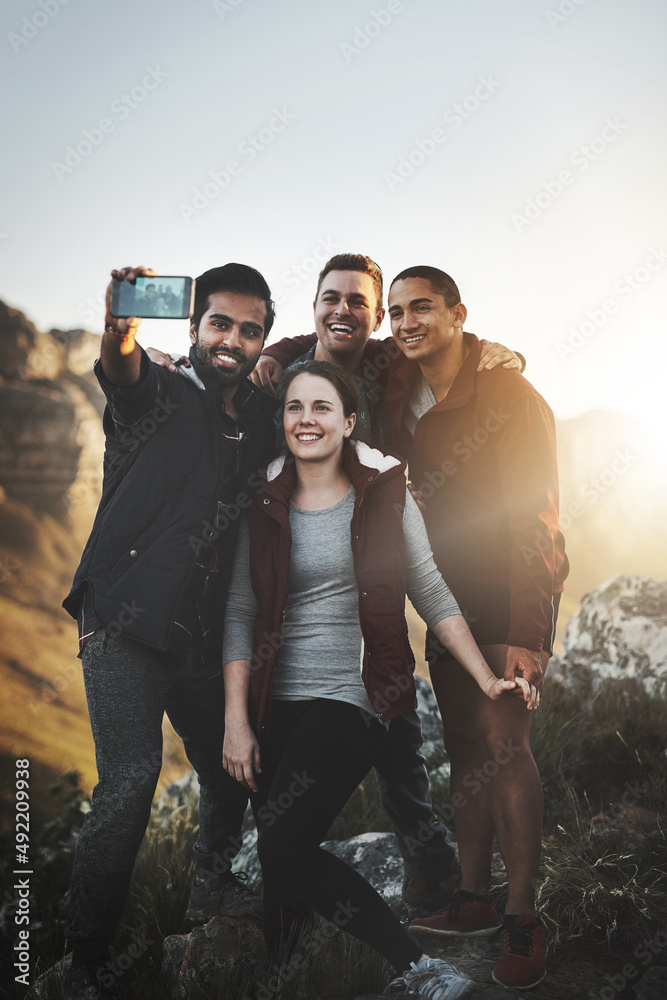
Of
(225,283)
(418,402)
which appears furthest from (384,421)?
(225,283)

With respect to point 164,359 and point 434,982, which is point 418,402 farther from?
point 434,982

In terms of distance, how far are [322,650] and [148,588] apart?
0.72 meters

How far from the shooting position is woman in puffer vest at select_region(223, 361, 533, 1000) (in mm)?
2355

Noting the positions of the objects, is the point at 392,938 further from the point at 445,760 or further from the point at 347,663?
the point at 445,760

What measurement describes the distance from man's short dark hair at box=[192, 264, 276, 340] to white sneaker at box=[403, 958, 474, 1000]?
2.73m

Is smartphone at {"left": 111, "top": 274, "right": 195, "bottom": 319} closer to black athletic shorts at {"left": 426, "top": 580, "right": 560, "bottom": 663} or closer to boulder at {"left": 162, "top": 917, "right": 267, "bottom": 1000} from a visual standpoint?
black athletic shorts at {"left": 426, "top": 580, "right": 560, "bottom": 663}

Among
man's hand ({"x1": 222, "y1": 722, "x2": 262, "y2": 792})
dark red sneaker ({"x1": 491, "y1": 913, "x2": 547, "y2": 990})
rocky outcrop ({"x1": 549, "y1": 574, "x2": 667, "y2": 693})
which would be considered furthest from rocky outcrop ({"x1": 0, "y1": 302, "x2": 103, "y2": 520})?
dark red sneaker ({"x1": 491, "y1": 913, "x2": 547, "y2": 990})

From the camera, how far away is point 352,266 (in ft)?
13.5

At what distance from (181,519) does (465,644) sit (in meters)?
1.27

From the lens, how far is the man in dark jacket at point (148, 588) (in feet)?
8.46

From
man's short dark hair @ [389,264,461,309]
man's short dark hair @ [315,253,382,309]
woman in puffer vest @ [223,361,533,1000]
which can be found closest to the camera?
woman in puffer vest @ [223,361,533,1000]

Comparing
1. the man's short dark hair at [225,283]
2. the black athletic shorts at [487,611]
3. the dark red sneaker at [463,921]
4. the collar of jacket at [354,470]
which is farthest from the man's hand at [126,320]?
the dark red sneaker at [463,921]

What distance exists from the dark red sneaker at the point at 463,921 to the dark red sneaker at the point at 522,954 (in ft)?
1.19

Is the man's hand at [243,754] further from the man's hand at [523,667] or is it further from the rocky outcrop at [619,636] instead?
the rocky outcrop at [619,636]
